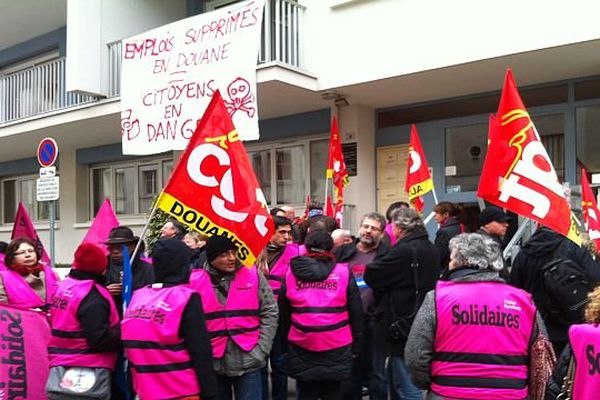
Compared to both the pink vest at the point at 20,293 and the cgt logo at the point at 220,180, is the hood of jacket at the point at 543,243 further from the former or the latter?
the pink vest at the point at 20,293

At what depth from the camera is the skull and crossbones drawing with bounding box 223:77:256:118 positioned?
7.69m

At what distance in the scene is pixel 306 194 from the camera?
11.5 metres

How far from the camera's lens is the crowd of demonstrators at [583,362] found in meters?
2.79

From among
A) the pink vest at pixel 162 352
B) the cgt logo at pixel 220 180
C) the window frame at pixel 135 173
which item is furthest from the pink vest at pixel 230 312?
the window frame at pixel 135 173

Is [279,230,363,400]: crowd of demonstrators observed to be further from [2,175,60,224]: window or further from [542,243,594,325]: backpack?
[2,175,60,224]: window

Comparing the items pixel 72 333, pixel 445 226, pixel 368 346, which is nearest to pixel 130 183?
pixel 445 226

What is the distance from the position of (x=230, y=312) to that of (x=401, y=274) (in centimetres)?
138

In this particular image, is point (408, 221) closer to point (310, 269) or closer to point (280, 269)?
point (310, 269)

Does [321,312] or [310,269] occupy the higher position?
[310,269]

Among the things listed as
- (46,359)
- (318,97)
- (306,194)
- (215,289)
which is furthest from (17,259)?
(306,194)

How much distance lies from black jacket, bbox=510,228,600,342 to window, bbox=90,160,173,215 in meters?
9.91

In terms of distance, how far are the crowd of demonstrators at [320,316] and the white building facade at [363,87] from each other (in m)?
4.73

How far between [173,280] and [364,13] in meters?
6.87

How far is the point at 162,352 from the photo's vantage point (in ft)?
11.6
